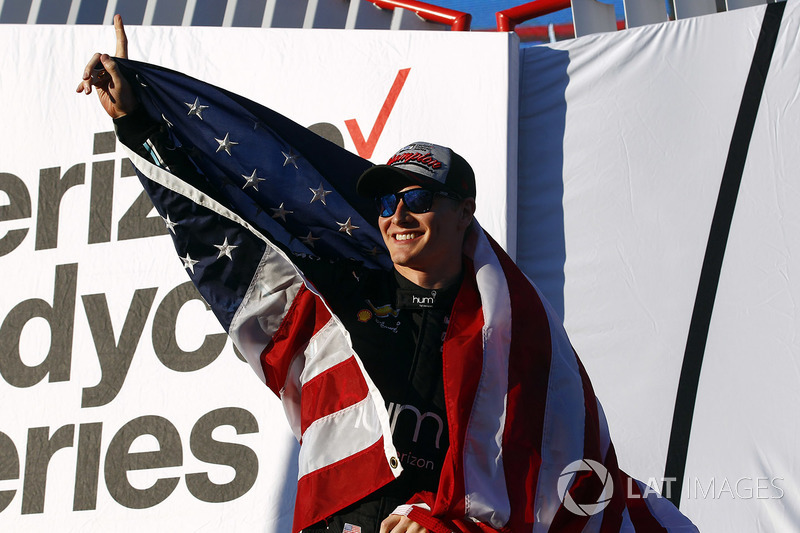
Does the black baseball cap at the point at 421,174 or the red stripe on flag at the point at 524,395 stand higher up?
the black baseball cap at the point at 421,174

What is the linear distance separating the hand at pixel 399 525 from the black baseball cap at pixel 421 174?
0.63 m

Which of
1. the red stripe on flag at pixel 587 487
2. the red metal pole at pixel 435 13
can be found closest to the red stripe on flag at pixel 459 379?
the red stripe on flag at pixel 587 487

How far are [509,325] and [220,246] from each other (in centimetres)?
62

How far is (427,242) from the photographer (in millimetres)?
1809

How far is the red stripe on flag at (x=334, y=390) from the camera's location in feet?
5.90

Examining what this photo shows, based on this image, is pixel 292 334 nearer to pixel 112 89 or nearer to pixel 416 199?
pixel 416 199

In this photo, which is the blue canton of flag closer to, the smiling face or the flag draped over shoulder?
the flag draped over shoulder

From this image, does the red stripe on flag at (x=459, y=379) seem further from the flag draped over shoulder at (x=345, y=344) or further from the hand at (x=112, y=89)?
the hand at (x=112, y=89)

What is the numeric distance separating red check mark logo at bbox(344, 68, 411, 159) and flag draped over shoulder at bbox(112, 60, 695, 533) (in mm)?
1139

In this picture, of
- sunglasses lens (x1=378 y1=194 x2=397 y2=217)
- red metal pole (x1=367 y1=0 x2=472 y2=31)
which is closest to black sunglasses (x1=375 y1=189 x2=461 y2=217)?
sunglasses lens (x1=378 y1=194 x2=397 y2=217)

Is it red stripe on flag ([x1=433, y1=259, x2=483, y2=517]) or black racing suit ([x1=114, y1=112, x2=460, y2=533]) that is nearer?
red stripe on flag ([x1=433, y1=259, x2=483, y2=517])

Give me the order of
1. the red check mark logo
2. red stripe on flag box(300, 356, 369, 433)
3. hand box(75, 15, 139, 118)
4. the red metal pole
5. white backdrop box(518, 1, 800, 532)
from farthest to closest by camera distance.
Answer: the red metal pole → the red check mark logo → white backdrop box(518, 1, 800, 532) → hand box(75, 15, 139, 118) → red stripe on flag box(300, 356, 369, 433)

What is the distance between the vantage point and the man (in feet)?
5.43

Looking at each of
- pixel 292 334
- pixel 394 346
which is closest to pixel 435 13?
pixel 292 334
